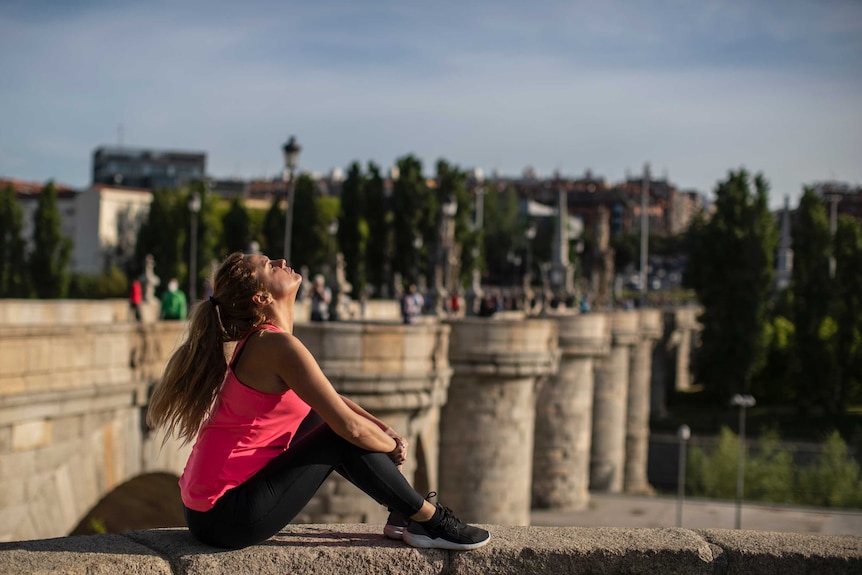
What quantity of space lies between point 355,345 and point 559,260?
45.1 m

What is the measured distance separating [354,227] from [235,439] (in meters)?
57.5

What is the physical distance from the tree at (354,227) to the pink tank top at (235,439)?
184 feet

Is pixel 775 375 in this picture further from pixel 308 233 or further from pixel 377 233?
pixel 308 233

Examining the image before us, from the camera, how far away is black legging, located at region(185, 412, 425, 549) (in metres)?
4.54

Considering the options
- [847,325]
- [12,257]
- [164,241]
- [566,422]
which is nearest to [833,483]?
[566,422]

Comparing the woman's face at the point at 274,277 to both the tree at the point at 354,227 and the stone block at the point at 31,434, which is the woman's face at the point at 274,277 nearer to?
the stone block at the point at 31,434

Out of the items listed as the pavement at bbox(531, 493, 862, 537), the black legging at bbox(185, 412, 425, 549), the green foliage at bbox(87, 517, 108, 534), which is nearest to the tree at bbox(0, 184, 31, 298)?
the pavement at bbox(531, 493, 862, 537)

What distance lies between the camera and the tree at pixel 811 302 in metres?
58.5

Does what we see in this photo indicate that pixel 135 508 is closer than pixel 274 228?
Yes

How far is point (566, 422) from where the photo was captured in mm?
31328

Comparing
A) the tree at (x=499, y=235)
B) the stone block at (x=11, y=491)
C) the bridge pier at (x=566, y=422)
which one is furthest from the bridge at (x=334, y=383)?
the tree at (x=499, y=235)

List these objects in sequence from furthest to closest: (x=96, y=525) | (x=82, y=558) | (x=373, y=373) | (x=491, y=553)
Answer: (x=96, y=525)
(x=373, y=373)
(x=491, y=553)
(x=82, y=558)

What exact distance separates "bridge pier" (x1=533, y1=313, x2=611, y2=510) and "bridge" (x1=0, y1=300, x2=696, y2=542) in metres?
10.2

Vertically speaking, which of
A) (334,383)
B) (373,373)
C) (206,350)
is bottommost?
(334,383)
